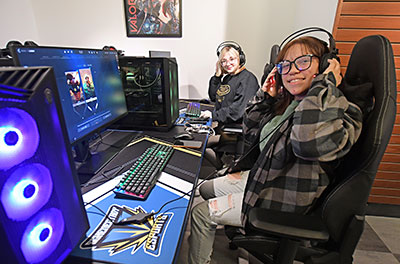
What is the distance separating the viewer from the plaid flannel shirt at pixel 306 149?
708mm

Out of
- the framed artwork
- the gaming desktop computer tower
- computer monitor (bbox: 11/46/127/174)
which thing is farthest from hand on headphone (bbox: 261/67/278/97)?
the framed artwork

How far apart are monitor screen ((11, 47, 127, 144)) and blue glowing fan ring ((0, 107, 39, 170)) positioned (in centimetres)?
37

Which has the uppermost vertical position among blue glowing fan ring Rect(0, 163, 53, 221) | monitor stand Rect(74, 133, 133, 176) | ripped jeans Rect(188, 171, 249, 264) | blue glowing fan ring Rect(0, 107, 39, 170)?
blue glowing fan ring Rect(0, 107, 39, 170)

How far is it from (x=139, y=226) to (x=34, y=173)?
0.33 meters

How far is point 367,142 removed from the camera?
65 centimetres

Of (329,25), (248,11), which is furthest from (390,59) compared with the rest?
(248,11)

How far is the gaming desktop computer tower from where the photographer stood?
130 cm

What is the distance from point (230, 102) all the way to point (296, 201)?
137cm

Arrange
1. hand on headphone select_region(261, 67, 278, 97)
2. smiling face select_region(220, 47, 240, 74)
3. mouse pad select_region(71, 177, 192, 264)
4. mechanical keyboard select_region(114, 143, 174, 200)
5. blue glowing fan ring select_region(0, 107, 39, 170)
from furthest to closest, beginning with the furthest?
smiling face select_region(220, 47, 240, 74) < hand on headphone select_region(261, 67, 278, 97) < mechanical keyboard select_region(114, 143, 174, 200) < mouse pad select_region(71, 177, 192, 264) < blue glowing fan ring select_region(0, 107, 39, 170)

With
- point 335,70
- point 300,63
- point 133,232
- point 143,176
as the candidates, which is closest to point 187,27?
point 300,63

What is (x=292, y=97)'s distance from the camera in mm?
1131

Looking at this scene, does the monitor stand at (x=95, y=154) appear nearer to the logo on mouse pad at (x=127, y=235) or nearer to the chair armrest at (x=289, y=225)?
the logo on mouse pad at (x=127, y=235)

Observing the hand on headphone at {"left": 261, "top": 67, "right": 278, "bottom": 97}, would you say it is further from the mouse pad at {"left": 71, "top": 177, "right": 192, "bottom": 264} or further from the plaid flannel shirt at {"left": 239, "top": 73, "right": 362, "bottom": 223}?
the mouse pad at {"left": 71, "top": 177, "right": 192, "bottom": 264}

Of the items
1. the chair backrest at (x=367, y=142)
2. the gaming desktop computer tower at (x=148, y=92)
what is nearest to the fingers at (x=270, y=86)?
the chair backrest at (x=367, y=142)
